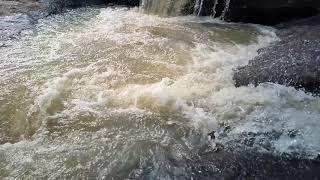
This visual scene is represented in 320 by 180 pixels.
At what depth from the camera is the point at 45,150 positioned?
414 centimetres

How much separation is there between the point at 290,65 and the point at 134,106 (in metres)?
2.49

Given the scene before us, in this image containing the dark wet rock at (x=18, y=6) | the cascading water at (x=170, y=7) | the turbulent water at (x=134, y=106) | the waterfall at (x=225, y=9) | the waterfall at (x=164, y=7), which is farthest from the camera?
the waterfall at (x=164, y=7)

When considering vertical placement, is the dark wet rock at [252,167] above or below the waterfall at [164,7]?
below

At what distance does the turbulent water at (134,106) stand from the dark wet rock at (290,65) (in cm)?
20

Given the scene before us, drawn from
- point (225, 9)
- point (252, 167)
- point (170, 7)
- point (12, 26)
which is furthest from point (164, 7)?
point (252, 167)

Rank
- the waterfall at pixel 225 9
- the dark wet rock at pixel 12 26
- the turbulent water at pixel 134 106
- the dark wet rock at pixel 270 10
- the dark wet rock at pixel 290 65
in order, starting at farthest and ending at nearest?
the waterfall at pixel 225 9 → the dark wet rock at pixel 270 10 → the dark wet rock at pixel 12 26 → the dark wet rock at pixel 290 65 → the turbulent water at pixel 134 106

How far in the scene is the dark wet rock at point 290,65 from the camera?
5.31m

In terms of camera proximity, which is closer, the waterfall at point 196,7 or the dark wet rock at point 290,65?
the dark wet rock at point 290,65

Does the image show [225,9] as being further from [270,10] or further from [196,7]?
[270,10]

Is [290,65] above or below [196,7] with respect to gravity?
below

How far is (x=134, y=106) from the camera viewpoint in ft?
16.3

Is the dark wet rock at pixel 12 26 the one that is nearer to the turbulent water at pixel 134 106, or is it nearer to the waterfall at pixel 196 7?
the turbulent water at pixel 134 106

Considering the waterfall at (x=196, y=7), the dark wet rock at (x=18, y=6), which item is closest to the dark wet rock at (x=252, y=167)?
the waterfall at (x=196, y=7)

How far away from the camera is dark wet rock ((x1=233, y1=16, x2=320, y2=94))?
5.31m
